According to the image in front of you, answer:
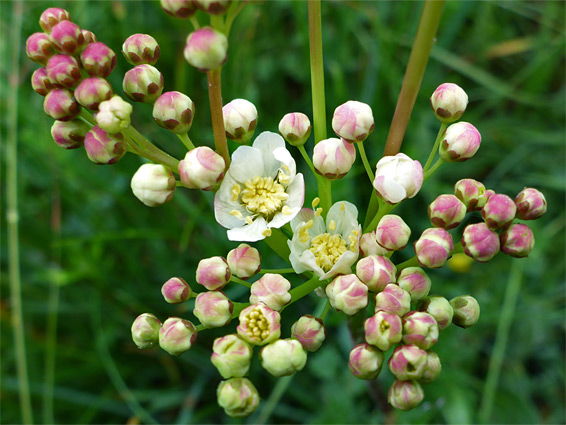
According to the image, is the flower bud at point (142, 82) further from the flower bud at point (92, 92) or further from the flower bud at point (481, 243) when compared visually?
the flower bud at point (481, 243)

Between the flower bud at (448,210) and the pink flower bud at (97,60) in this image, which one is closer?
the pink flower bud at (97,60)

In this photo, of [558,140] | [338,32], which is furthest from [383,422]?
[338,32]

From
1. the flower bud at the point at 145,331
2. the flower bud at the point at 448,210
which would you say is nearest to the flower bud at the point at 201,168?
the flower bud at the point at 145,331

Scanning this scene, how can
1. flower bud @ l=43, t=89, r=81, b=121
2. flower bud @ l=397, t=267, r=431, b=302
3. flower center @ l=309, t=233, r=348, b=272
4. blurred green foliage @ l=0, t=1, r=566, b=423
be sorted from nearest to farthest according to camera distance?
flower bud @ l=43, t=89, r=81, b=121
flower bud @ l=397, t=267, r=431, b=302
flower center @ l=309, t=233, r=348, b=272
blurred green foliage @ l=0, t=1, r=566, b=423

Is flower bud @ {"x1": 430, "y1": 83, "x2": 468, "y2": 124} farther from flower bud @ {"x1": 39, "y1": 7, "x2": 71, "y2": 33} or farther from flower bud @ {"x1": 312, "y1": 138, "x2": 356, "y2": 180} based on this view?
flower bud @ {"x1": 39, "y1": 7, "x2": 71, "y2": 33}

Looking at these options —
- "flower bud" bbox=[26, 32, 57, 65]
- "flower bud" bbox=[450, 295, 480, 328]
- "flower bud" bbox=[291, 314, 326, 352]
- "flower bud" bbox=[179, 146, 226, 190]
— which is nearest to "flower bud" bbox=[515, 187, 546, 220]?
"flower bud" bbox=[450, 295, 480, 328]

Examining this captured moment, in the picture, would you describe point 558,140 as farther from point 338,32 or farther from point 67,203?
point 67,203
